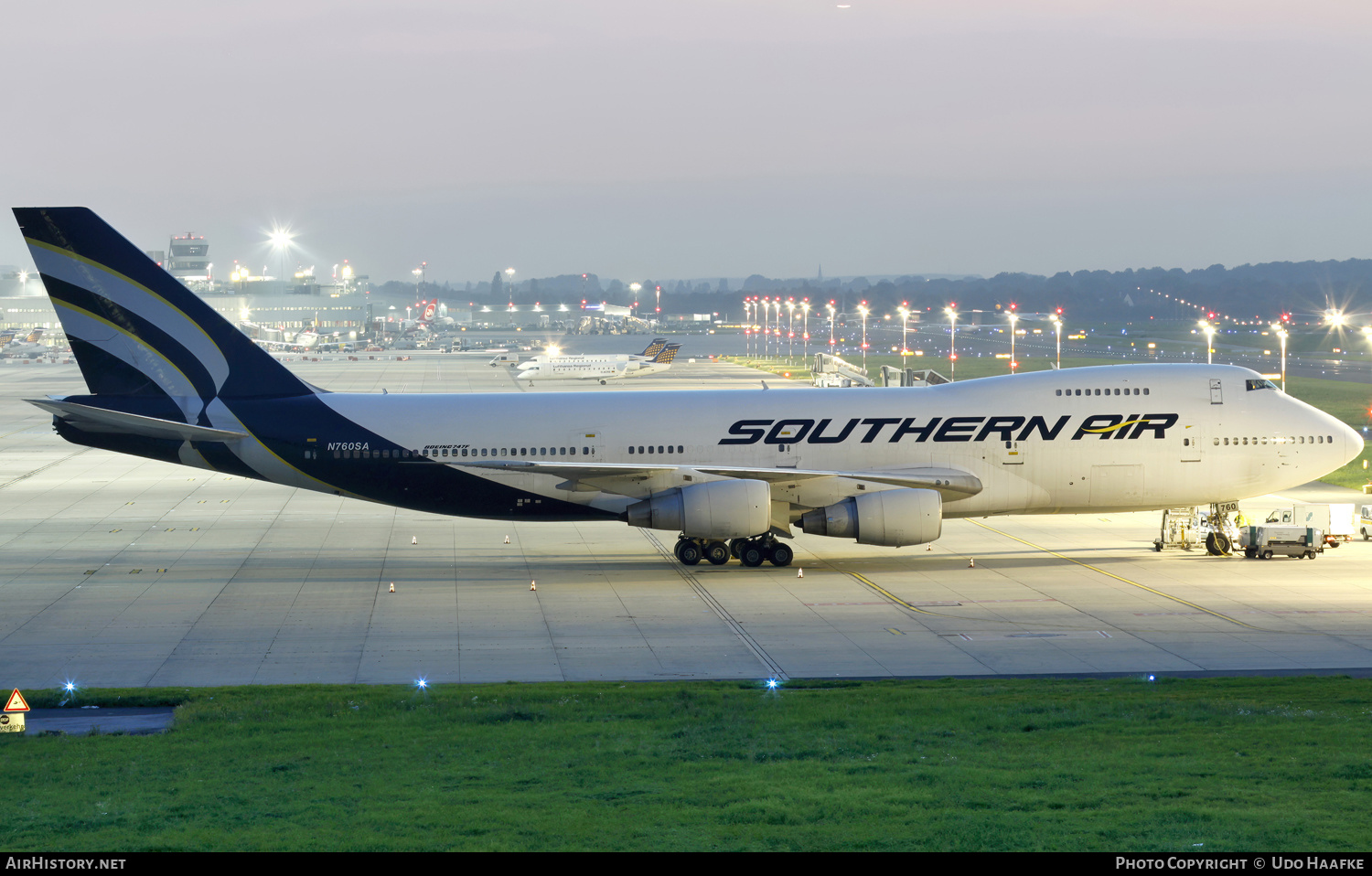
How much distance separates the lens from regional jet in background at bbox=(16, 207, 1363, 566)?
3372 cm

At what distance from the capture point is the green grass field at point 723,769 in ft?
38.3

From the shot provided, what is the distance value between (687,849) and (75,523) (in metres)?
37.0

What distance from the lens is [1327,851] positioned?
418 inches

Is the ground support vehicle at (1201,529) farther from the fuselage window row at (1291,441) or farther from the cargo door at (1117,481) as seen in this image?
the cargo door at (1117,481)

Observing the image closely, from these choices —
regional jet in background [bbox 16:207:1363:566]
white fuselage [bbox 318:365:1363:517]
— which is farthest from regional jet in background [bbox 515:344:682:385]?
white fuselage [bbox 318:365:1363:517]

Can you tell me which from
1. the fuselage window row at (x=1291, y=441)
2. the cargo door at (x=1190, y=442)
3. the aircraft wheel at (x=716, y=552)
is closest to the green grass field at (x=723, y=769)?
the aircraft wheel at (x=716, y=552)

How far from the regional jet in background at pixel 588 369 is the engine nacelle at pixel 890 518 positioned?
9934 centimetres

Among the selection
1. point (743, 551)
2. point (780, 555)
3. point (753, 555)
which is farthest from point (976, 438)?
point (743, 551)

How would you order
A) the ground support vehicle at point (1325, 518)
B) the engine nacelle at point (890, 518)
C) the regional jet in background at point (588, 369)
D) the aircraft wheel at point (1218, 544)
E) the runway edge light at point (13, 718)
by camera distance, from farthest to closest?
the regional jet in background at point (588, 369), the ground support vehicle at point (1325, 518), the aircraft wheel at point (1218, 544), the engine nacelle at point (890, 518), the runway edge light at point (13, 718)

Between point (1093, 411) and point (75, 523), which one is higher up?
point (1093, 411)

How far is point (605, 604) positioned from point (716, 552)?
18.0 ft

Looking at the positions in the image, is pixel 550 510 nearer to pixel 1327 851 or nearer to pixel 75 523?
pixel 75 523

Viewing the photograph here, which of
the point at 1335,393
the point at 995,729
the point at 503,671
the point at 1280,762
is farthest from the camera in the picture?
the point at 1335,393

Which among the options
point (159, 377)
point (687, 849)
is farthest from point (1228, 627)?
point (159, 377)
